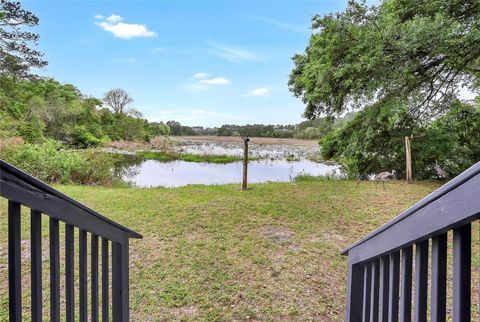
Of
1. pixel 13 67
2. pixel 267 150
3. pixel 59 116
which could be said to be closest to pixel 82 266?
pixel 13 67

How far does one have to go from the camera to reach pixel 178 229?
3953mm

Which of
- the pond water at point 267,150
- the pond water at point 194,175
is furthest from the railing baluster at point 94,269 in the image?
the pond water at point 267,150

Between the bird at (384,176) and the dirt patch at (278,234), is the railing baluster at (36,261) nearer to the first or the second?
the dirt patch at (278,234)

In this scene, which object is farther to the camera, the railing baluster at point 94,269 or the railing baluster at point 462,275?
the railing baluster at point 94,269

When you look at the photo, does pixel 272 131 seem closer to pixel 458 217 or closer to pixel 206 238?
pixel 206 238

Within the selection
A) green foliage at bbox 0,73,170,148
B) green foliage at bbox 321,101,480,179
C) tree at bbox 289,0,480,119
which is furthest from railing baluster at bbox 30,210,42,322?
green foliage at bbox 0,73,170,148

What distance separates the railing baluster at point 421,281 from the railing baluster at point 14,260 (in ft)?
3.63

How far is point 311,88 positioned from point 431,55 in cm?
228

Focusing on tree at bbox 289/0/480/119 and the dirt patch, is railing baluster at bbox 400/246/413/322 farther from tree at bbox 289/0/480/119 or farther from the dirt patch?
tree at bbox 289/0/480/119

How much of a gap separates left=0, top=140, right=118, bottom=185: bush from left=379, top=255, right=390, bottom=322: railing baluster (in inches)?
317

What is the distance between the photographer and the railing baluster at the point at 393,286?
98 centimetres

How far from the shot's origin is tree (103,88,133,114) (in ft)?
79.3

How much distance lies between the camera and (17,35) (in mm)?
8172

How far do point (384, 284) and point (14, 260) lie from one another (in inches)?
46.9
